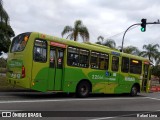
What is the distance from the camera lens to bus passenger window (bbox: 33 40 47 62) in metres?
17.2

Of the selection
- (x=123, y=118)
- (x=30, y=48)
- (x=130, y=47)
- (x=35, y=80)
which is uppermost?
(x=130, y=47)

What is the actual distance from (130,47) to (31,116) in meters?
58.0

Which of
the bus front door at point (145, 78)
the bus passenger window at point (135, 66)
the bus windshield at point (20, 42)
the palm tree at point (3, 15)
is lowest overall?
the bus front door at point (145, 78)

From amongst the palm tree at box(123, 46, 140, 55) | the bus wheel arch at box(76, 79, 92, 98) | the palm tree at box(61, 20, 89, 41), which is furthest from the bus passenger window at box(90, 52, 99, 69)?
the palm tree at box(123, 46, 140, 55)

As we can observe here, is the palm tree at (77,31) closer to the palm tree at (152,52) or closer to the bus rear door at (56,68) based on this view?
the bus rear door at (56,68)

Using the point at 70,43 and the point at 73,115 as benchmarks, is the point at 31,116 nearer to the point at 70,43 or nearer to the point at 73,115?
the point at 73,115

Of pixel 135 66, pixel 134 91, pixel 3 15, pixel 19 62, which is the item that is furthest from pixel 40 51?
pixel 3 15

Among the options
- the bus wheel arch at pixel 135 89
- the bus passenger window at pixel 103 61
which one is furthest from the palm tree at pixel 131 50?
the bus passenger window at pixel 103 61

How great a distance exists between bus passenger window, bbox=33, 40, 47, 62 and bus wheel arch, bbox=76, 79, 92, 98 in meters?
3.16

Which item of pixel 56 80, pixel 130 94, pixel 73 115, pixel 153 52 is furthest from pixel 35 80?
pixel 153 52

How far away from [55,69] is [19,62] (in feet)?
6.36

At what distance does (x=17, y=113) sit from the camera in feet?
38.9

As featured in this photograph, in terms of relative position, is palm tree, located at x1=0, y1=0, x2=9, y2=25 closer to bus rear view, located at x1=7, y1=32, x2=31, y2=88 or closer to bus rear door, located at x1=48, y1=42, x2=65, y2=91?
bus rear view, located at x1=7, y1=32, x2=31, y2=88

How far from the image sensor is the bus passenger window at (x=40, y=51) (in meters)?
17.2
